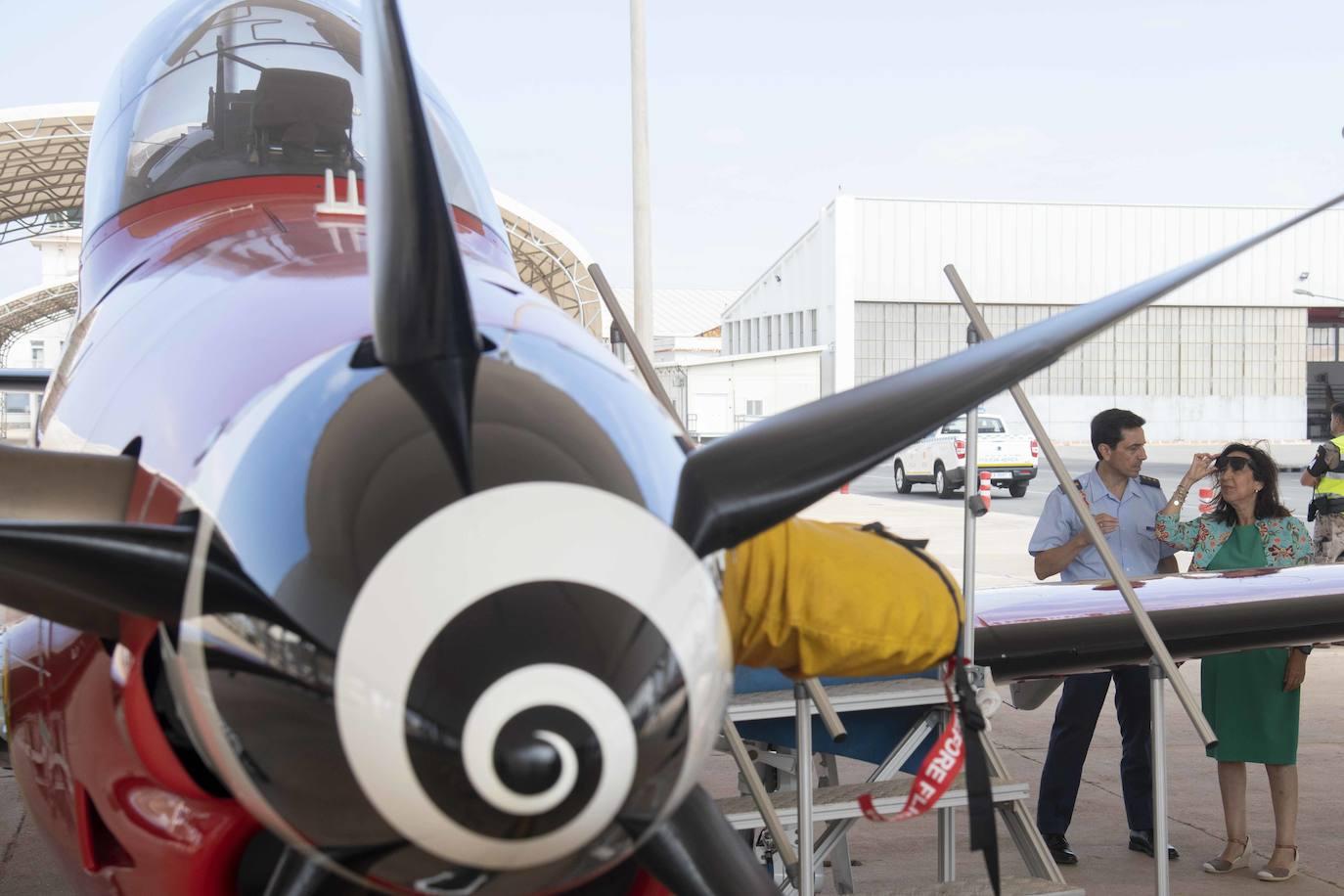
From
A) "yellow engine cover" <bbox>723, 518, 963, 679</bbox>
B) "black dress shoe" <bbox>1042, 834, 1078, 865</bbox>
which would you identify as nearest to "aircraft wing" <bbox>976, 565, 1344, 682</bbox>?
"black dress shoe" <bbox>1042, 834, 1078, 865</bbox>

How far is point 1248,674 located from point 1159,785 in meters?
1.79

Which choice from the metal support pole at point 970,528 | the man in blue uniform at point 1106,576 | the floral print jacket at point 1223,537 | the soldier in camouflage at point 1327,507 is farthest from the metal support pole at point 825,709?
the soldier in camouflage at point 1327,507

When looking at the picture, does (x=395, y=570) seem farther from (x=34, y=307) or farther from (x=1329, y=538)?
(x=34, y=307)

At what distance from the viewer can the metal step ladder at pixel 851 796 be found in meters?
3.71

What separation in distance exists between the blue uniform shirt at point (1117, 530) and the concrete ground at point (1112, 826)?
1308 mm

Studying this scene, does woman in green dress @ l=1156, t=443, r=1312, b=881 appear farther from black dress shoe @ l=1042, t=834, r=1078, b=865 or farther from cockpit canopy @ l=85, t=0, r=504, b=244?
cockpit canopy @ l=85, t=0, r=504, b=244

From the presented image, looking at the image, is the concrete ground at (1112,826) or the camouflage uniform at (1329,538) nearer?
the concrete ground at (1112,826)

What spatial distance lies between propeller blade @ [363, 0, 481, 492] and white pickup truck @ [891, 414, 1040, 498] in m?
24.7

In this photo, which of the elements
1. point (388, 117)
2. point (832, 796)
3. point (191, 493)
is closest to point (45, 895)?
point (832, 796)

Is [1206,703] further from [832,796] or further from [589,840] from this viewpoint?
[589,840]

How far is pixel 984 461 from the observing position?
87.1ft

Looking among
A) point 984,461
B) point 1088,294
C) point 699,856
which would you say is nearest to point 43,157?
point 984,461

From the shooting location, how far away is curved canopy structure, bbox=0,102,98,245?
63.4 ft

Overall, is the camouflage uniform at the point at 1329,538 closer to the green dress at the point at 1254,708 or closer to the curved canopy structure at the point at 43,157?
the green dress at the point at 1254,708
